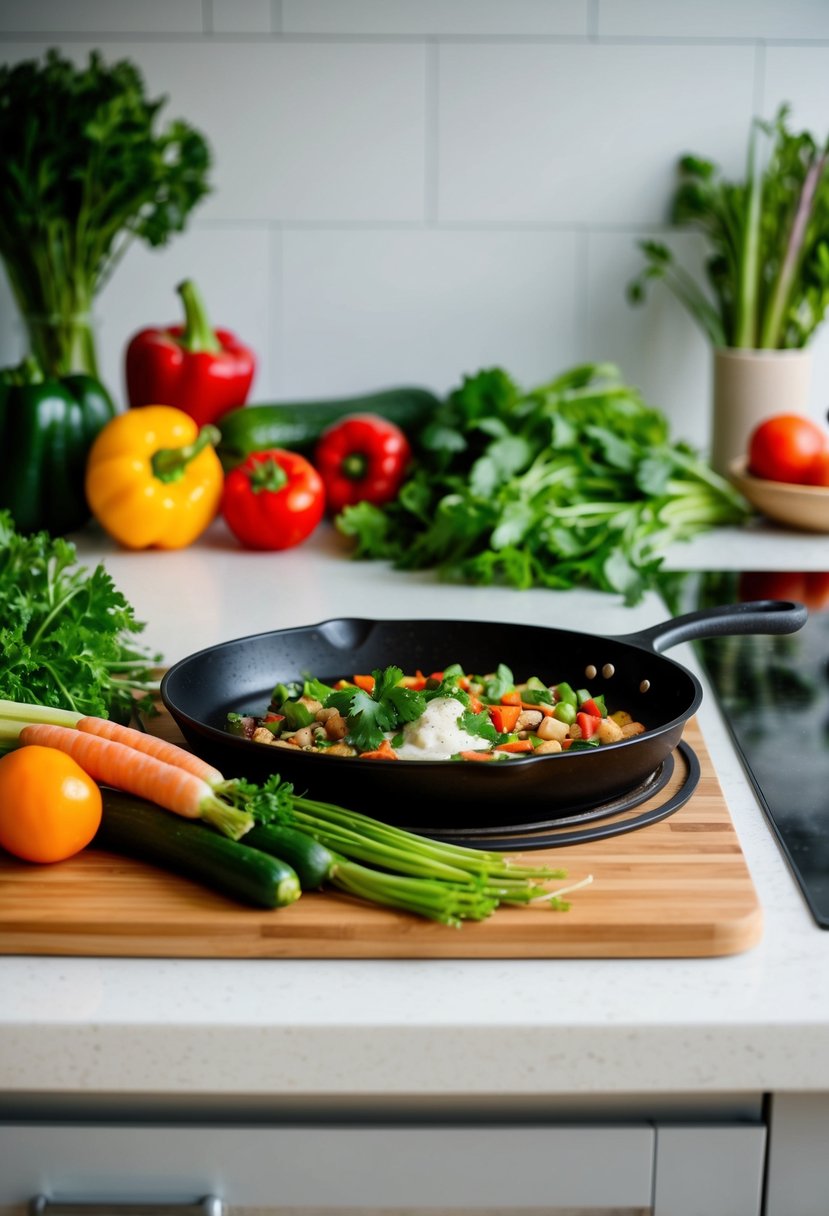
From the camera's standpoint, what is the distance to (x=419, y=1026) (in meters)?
0.78

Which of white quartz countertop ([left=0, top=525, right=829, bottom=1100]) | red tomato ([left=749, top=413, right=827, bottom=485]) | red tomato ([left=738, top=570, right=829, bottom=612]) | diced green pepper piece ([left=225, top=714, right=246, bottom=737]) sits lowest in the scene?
white quartz countertop ([left=0, top=525, right=829, bottom=1100])

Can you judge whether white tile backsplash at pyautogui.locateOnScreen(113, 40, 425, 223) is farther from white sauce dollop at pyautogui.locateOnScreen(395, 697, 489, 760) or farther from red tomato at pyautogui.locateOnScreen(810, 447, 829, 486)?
white sauce dollop at pyautogui.locateOnScreen(395, 697, 489, 760)

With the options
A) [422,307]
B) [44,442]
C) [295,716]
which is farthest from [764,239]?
[295,716]

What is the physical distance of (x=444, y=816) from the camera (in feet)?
3.13

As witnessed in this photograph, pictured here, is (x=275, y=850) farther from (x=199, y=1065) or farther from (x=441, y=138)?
(x=441, y=138)

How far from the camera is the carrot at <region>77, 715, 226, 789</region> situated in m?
0.94

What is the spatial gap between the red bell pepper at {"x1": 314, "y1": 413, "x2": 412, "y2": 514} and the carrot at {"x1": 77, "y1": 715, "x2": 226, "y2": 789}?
3.48ft

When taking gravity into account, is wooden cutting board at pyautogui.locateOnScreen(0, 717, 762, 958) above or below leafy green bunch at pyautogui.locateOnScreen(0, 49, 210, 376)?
below

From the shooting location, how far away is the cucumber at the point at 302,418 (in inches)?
81.4

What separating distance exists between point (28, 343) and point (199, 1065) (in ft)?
5.19

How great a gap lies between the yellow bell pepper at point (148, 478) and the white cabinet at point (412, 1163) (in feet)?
3.78

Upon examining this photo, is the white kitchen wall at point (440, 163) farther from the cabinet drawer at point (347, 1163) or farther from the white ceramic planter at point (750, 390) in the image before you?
the cabinet drawer at point (347, 1163)


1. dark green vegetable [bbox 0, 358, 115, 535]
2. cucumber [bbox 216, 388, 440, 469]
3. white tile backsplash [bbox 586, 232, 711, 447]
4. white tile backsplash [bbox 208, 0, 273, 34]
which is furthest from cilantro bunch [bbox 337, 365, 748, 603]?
white tile backsplash [bbox 208, 0, 273, 34]

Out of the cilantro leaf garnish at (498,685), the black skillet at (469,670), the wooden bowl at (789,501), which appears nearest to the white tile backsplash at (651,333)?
the wooden bowl at (789,501)
